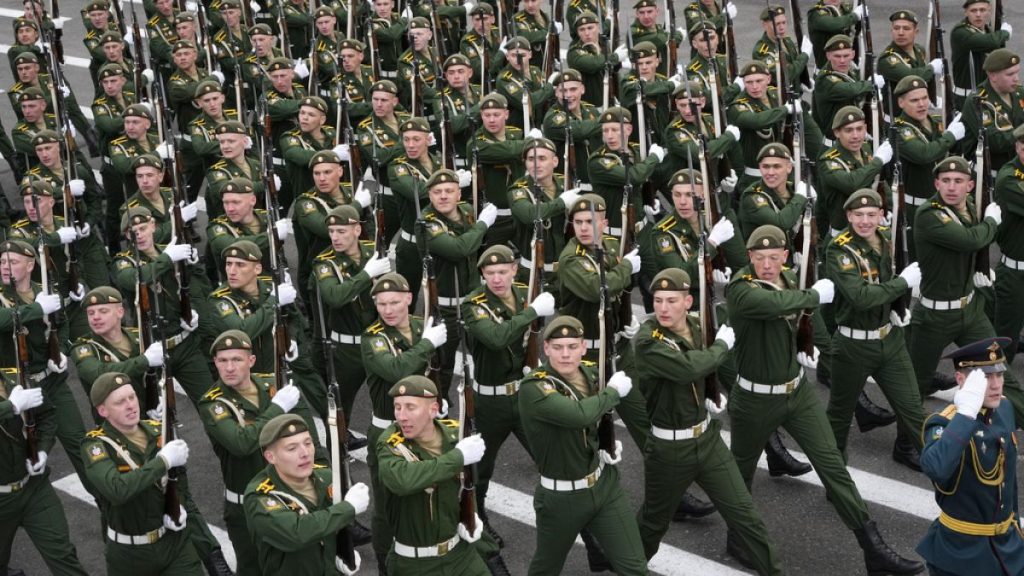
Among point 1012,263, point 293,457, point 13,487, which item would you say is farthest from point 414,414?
point 1012,263

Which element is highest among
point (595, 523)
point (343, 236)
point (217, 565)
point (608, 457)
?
point (343, 236)

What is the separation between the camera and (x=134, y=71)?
53.8 feet

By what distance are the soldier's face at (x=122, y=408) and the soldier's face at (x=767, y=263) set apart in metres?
3.80

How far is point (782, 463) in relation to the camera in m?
10.7

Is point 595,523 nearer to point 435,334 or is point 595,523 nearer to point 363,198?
point 435,334

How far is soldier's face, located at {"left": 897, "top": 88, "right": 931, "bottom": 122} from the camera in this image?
507 inches

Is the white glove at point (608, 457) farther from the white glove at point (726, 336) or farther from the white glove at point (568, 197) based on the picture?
the white glove at point (568, 197)

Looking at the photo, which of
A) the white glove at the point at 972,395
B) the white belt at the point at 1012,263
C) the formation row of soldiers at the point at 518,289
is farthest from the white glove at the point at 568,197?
the white glove at the point at 972,395

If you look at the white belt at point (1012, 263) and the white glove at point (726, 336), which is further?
the white belt at point (1012, 263)

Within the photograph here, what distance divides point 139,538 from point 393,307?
213 cm

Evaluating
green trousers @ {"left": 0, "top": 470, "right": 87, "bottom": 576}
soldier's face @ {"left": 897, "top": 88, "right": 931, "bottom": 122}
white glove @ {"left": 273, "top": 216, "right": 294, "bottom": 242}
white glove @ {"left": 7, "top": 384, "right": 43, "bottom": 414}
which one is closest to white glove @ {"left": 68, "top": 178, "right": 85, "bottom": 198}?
white glove @ {"left": 273, "top": 216, "right": 294, "bottom": 242}

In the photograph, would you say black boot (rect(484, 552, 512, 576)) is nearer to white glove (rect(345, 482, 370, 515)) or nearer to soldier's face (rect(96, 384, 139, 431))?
white glove (rect(345, 482, 370, 515))

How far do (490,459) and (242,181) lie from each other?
3347 millimetres

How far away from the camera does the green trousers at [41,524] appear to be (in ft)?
30.8
